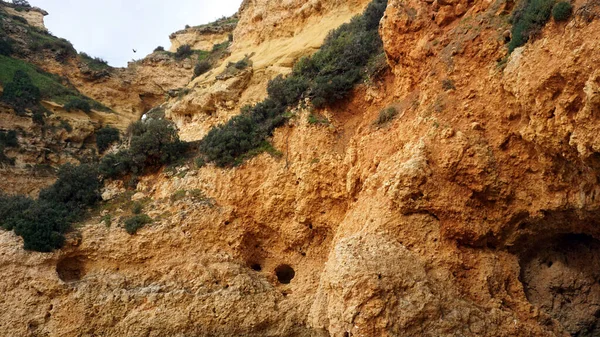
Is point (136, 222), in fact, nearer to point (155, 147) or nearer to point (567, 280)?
point (155, 147)

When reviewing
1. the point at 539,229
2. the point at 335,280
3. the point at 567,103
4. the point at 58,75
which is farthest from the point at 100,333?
the point at 58,75

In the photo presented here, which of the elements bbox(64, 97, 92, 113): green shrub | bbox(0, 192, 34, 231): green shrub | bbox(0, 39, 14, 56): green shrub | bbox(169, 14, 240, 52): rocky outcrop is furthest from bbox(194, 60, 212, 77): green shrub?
bbox(0, 192, 34, 231): green shrub

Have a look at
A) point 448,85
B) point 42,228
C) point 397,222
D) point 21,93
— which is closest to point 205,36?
point 21,93

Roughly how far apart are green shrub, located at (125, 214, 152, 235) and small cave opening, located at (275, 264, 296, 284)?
4.56m

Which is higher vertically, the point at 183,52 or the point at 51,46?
the point at 51,46

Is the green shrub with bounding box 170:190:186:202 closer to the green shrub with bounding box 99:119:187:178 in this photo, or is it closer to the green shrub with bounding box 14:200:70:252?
the green shrub with bounding box 99:119:187:178

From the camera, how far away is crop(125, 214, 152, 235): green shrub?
50.2 feet

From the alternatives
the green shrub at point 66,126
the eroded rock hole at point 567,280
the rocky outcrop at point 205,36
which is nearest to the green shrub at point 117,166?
the green shrub at point 66,126

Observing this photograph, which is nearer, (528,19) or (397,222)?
(528,19)

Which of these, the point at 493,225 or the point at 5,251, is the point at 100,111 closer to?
the point at 5,251

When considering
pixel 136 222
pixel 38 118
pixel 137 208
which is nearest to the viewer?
pixel 136 222

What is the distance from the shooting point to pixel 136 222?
15477 millimetres

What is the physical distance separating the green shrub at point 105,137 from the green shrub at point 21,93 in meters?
3.68

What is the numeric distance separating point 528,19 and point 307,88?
834 cm
